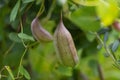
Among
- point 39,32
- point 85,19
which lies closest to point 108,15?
point 85,19

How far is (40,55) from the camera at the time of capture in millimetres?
1063

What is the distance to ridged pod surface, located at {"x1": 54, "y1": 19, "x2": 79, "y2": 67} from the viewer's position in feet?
1.77

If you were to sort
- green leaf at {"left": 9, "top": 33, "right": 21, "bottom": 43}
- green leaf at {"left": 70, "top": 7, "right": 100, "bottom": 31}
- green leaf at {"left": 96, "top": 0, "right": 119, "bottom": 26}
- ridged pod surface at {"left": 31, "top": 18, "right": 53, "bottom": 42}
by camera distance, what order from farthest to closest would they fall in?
green leaf at {"left": 9, "top": 33, "right": 21, "bottom": 43} → ridged pod surface at {"left": 31, "top": 18, "right": 53, "bottom": 42} → green leaf at {"left": 70, "top": 7, "right": 100, "bottom": 31} → green leaf at {"left": 96, "top": 0, "right": 119, "bottom": 26}

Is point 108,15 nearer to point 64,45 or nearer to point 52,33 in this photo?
point 64,45

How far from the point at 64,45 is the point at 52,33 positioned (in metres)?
0.44

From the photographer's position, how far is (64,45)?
0.55 meters

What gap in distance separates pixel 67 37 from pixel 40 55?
1.73 ft

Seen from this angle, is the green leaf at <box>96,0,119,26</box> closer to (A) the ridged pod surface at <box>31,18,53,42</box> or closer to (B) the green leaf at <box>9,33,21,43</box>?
(A) the ridged pod surface at <box>31,18,53,42</box>

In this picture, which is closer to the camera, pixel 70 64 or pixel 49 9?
pixel 70 64

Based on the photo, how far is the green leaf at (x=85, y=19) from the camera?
460 millimetres

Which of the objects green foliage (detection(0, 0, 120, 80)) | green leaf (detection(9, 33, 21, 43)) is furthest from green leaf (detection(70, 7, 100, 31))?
green leaf (detection(9, 33, 21, 43))

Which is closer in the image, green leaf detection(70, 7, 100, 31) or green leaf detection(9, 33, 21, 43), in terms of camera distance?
green leaf detection(70, 7, 100, 31)

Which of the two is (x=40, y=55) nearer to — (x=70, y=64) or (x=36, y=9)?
(x=36, y=9)

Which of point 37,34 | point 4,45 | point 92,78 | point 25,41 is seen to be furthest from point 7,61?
point 92,78
